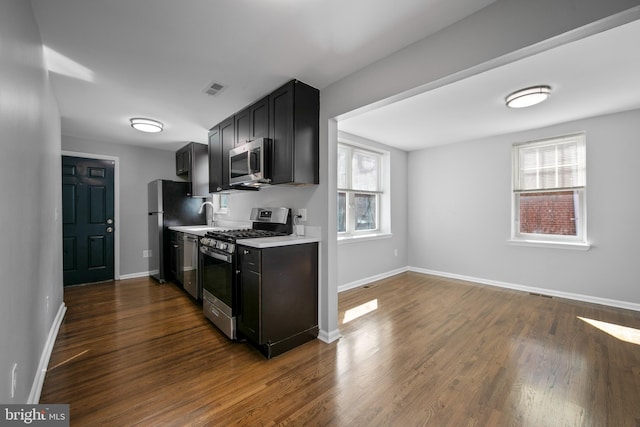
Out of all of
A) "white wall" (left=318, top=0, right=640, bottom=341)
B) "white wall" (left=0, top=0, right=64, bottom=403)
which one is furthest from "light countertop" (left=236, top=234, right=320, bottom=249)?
"white wall" (left=0, top=0, right=64, bottom=403)

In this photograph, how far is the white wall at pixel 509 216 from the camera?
3.27 metres

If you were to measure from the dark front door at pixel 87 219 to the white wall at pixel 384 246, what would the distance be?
13.1ft

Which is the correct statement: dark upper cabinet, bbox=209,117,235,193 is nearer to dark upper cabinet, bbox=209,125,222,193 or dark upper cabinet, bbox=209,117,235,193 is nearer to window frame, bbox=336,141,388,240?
dark upper cabinet, bbox=209,125,222,193

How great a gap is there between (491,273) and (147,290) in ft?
18.1

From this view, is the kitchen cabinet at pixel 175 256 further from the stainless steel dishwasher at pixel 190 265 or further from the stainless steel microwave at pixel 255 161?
the stainless steel microwave at pixel 255 161

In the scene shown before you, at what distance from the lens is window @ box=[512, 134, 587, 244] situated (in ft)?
11.9

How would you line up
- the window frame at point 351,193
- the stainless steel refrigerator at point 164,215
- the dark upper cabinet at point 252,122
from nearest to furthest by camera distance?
the dark upper cabinet at point 252,122, the window frame at point 351,193, the stainless steel refrigerator at point 164,215

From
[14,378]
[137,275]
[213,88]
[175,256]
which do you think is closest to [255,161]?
[213,88]

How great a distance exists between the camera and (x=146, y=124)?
11.5 ft

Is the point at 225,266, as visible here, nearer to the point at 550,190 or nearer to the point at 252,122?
the point at 252,122

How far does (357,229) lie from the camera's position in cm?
450

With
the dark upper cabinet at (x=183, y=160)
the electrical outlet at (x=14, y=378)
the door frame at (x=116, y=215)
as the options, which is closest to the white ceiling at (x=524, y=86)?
the dark upper cabinet at (x=183, y=160)

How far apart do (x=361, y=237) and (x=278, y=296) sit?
2296mm

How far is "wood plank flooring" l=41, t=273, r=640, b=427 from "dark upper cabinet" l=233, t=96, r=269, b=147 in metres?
2.12
